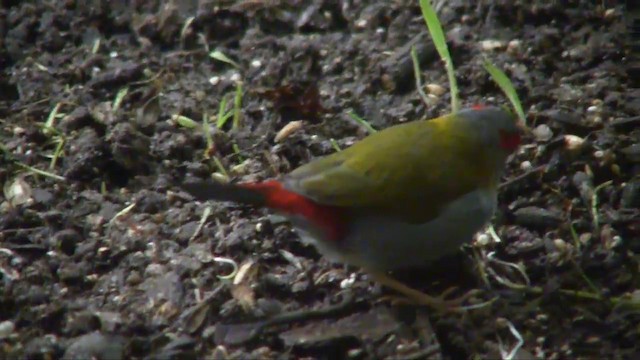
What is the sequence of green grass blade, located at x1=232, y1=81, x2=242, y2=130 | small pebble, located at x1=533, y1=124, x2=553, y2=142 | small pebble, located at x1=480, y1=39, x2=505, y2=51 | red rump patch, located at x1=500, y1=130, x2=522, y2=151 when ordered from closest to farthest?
red rump patch, located at x1=500, y1=130, x2=522, y2=151
small pebble, located at x1=533, y1=124, x2=553, y2=142
green grass blade, located at x1=232, y1=81, x2=242, y2=130
small pebble, located at x1=480, y1=39, x2=505, y2=51

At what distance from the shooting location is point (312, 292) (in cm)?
371

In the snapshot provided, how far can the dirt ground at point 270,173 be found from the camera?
3.51 m

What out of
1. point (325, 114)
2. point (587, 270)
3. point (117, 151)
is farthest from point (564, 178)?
point (117, 151)

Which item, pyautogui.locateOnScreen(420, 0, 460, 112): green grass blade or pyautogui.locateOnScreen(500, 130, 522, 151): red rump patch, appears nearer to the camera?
pyautogui.locateOnScreen(500, 130, 522, 151): red rump patch

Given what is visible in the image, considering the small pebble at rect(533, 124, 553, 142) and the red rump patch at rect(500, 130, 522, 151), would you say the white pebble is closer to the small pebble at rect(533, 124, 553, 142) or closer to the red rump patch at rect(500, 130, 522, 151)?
the small pebble at rect(533, 124, 553, 142)

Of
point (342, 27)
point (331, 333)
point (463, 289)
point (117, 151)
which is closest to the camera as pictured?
point (331, 333)

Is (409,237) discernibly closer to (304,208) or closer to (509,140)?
(304,208)

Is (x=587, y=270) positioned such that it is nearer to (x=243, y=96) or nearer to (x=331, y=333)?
(x=331, y=333)

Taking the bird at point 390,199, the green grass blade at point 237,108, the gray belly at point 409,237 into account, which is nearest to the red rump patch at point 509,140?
the bird at point 390,199

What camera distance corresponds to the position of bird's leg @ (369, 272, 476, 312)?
140 inches

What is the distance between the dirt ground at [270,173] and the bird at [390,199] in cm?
22

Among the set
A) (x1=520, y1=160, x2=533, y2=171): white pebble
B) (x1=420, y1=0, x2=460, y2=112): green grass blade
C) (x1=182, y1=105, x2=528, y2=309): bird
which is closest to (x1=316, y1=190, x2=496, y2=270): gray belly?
(x1=182, y1=105, x2=528, y2=309): bird

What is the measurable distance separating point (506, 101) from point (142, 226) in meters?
1.73

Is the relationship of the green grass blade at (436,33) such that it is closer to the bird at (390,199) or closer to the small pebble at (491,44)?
the small pebble at (491,44)
